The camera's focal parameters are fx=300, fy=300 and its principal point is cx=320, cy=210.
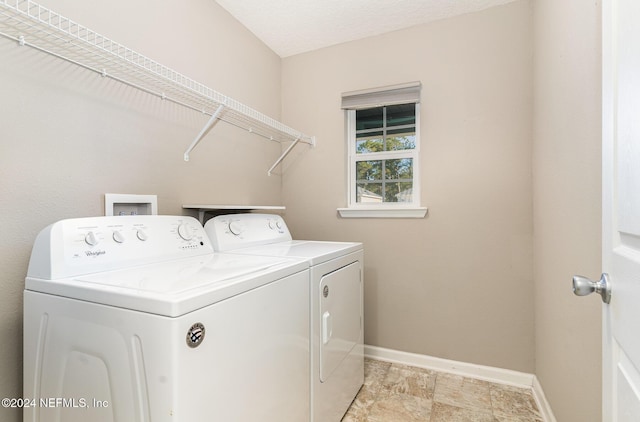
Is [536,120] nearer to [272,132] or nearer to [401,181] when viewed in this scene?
[401,181]

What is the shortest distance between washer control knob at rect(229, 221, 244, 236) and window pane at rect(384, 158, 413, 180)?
4.06 ft

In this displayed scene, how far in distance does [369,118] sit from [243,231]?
4.61 feet

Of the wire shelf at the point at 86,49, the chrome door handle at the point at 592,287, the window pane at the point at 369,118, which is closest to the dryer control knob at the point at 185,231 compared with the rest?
the wire shelf at the point at 86,49

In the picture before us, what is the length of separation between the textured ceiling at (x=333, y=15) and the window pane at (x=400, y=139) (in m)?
0.74

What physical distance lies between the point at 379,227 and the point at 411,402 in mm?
1128

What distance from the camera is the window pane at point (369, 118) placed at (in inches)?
94.3

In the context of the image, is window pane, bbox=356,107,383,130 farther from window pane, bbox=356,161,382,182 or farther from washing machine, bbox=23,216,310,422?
washing machine, bbox=23,216,310,422

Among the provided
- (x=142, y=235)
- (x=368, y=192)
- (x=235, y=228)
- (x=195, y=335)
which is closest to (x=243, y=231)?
(x=235, y=228)

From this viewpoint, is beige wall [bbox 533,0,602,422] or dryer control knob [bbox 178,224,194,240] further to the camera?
dryer control knob [bbox 178,224,194,240]

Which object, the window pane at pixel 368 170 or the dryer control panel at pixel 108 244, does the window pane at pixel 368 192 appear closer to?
the window pane at pixel 368 170

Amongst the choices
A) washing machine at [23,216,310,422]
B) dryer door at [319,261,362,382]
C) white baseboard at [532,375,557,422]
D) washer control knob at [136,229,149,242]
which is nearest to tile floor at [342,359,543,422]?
white baseboard at [532,375,557,422]

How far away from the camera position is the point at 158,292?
0.77m

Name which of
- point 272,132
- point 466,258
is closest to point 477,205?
point 466,258

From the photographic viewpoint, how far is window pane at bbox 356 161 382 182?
2400mm
